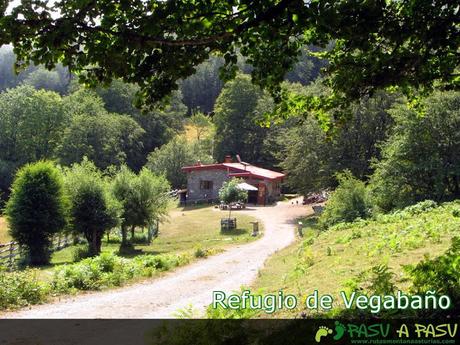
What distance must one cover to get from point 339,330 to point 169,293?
9316 mm

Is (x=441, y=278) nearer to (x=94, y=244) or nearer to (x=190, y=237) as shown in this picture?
(x=94, y=244)

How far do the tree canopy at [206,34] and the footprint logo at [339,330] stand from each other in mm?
3380

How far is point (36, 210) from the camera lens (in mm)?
29297

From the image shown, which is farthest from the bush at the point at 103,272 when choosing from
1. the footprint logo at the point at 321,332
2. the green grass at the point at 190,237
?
the footprint logo at the point at 321,332

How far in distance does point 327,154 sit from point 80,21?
40.4 metres

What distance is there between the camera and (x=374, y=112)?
44781 mm

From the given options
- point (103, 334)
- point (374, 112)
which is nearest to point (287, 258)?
point (103, 334)

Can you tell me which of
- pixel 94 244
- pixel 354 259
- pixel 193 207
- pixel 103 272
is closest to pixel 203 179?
pixel 193 207

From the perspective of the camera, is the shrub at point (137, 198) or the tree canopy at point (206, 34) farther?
the shrub at point (137, 198)

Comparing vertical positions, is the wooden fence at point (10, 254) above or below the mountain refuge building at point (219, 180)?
below

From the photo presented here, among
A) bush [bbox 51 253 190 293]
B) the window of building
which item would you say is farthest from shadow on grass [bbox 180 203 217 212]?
bush [bbox 51 253 190 293]

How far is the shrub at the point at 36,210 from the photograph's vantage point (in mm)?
29031

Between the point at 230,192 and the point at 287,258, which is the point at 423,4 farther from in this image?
the point at 230,192

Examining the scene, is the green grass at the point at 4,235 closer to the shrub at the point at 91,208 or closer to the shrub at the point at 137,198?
the shrub at the point at 91,208
